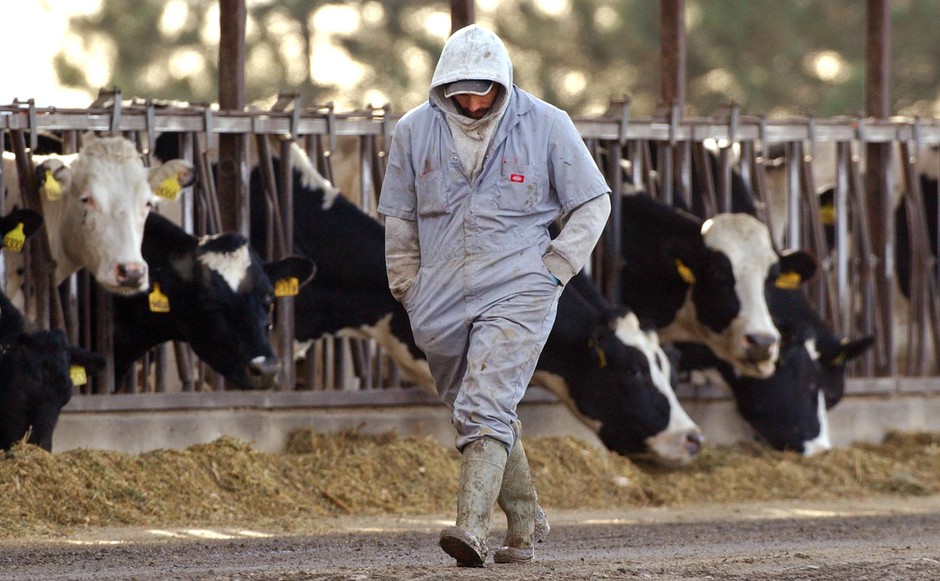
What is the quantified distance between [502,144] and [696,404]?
22.8ft

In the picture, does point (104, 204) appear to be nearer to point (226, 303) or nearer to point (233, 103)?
point (226, 303)

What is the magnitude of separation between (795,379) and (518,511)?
6.92 metres

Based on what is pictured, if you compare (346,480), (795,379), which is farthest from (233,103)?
(795,379)

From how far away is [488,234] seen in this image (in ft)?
21.6

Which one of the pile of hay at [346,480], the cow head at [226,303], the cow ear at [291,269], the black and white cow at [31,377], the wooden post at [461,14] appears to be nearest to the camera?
the pile of hay at [346,480]

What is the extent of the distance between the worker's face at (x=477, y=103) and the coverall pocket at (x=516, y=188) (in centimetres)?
21

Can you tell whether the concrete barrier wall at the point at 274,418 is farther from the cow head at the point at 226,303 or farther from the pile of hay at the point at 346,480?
the cow head at the point at 226,303

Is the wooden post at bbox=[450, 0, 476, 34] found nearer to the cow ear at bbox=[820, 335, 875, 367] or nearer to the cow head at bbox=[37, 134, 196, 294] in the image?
the cow head at bbox=[37, 134, 196, 294]

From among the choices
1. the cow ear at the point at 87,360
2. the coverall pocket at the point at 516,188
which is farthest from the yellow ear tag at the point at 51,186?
the coverall pocket at the point at 516,188

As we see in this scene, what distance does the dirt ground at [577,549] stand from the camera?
634 centimetres

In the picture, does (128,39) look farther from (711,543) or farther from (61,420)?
(711,543)

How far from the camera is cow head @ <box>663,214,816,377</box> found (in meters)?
12.6

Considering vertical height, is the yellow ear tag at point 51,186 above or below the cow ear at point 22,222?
above

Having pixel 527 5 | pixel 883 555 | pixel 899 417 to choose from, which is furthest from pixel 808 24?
pixel 883 555
